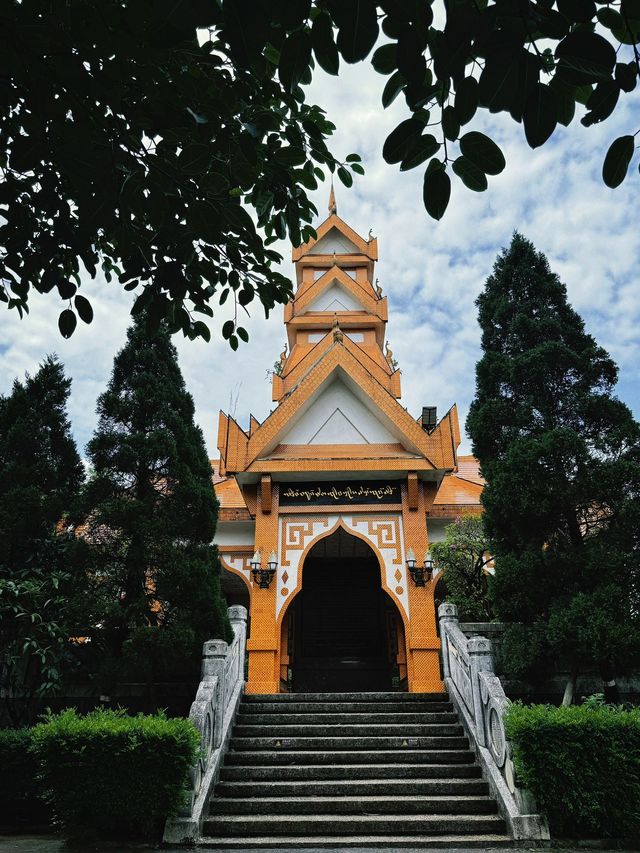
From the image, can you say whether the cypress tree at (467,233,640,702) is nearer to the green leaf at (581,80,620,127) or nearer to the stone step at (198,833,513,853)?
the stone step at (198,833,513,853)

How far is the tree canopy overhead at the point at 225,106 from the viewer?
5.79 ft

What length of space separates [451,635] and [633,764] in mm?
3658

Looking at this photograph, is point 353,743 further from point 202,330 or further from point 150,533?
point 202,330

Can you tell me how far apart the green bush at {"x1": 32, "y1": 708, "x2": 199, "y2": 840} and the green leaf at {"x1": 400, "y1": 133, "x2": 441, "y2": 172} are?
522cm

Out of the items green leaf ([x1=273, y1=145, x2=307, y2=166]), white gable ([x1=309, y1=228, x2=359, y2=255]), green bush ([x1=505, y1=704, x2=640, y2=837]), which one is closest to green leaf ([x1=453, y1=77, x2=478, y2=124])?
green leaf ([x1=273, y1=145, x2=307, y2=166])

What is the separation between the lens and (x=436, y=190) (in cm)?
207

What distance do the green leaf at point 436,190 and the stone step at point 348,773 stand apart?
6644 mm

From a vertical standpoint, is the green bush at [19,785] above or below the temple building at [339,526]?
below

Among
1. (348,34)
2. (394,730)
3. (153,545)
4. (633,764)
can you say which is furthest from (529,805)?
(348,34)

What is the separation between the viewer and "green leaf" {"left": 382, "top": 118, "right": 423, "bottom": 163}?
208 cm

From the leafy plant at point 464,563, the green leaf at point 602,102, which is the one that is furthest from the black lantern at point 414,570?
the green leaf at point 602,102

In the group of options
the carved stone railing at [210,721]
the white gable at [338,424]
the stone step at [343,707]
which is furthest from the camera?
the white gable at [338,424]

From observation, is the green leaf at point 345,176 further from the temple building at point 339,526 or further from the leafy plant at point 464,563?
the temple building at point 339,526

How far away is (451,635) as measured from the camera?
9.10m
